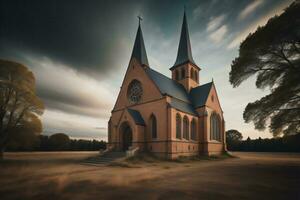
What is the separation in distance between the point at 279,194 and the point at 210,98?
23.6 meters

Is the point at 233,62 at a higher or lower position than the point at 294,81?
higher

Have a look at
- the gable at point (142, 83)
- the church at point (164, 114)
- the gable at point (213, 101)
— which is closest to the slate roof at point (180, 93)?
the church at point (164, 114)

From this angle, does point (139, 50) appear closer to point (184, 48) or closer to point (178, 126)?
point (184, 48)

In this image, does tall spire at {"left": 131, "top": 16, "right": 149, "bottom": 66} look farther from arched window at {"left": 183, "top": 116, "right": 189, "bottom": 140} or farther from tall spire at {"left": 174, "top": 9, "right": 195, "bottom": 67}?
arched window at {"left": 183, "top": 116, "right": 189, "bottom": 140}

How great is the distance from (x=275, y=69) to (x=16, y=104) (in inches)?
1082

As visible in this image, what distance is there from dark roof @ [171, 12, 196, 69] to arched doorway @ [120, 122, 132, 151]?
16.6 m

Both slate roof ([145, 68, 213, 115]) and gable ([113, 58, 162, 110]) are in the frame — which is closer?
gable ([113, 58, 162, 110])

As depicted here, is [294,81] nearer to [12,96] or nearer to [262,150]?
[12,96]

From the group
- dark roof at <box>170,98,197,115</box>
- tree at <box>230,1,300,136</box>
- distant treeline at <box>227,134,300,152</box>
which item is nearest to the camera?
tree at <box>230,1,300,136</box>

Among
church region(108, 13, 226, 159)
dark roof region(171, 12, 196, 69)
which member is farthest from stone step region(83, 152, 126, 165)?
dark roof region(171, 12, 196, 69)

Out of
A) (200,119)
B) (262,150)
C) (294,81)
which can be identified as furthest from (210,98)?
(262,150)

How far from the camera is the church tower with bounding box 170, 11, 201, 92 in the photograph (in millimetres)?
32062

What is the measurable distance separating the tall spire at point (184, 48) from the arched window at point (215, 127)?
1174cm

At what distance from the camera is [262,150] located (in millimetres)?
47531
